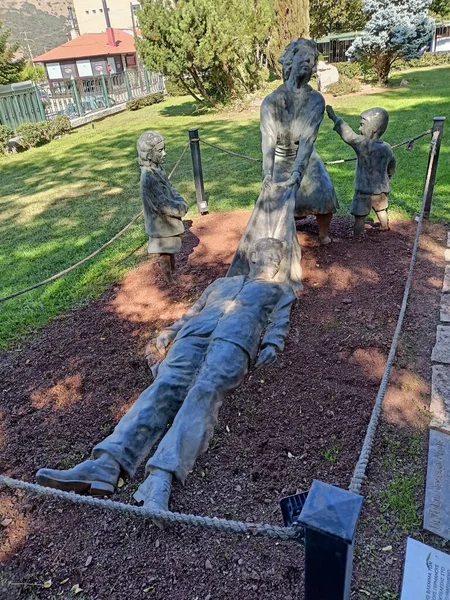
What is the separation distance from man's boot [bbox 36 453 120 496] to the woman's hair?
414 centimetres

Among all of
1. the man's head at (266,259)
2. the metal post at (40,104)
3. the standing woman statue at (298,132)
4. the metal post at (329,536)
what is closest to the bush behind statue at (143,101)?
the metal post at (40,104)

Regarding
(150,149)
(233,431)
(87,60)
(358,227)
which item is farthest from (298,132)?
(87,60)

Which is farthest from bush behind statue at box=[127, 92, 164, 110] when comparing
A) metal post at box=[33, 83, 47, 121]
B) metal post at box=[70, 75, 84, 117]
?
metal post at box=[33, 83, 47, 121]

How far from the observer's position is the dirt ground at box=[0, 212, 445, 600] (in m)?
2.36

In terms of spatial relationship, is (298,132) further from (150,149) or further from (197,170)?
(197,170)

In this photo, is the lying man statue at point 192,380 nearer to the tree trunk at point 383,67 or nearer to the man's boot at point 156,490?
the man's boot at point 156,490

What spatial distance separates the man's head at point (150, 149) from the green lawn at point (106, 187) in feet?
5.66

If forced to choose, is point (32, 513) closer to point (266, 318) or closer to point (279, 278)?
point (266, 318)

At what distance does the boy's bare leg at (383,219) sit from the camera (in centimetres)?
577

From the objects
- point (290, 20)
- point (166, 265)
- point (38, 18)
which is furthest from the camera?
point (38, 18)

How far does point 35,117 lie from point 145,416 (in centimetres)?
1608

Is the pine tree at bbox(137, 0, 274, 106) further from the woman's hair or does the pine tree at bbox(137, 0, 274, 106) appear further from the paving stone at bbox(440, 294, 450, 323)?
the paving stone at bbox(440, 294, 450, 323)

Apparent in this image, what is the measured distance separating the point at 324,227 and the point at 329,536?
4.57 meters

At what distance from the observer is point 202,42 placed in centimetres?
1445
